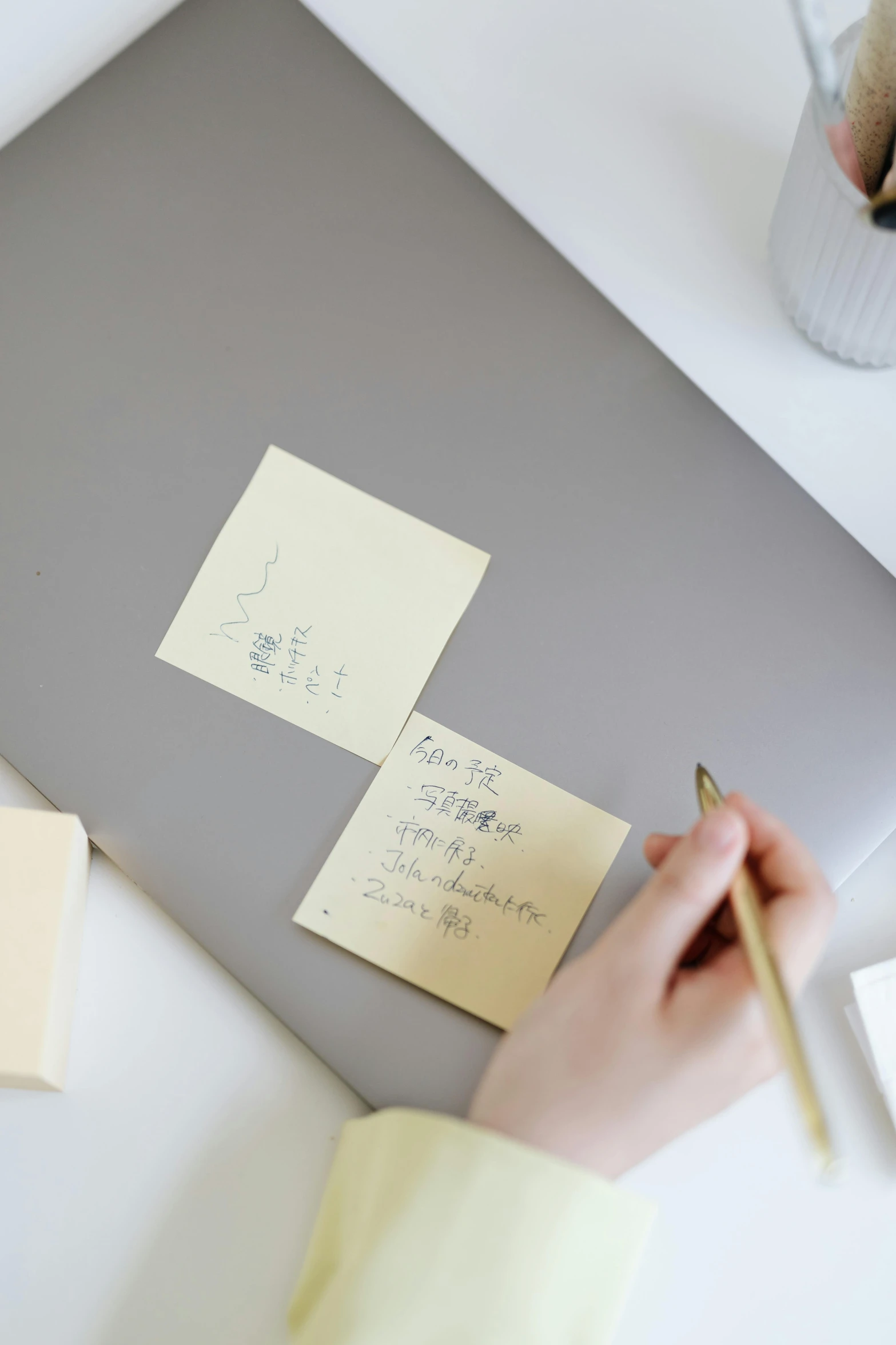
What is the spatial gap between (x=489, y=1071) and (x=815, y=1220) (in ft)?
0.71

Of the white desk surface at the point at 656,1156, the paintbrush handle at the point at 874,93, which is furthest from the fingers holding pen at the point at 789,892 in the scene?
the paintbrush handle at the point at 874,93

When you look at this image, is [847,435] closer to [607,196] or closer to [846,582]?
[846,582]

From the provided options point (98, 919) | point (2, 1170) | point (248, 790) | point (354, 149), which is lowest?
point (2, 1170)

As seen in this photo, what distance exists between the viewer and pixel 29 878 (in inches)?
21.0

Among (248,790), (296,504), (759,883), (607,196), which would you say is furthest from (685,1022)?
(607,196)

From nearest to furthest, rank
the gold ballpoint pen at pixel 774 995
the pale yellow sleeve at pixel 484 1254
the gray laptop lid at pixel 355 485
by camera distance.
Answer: the gold ballpoint pen at pixel 774 995 → the pale yellow sleeve at pixel 484 1254 → the gray laptop lid at pixel 355 485

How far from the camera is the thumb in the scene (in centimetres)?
46

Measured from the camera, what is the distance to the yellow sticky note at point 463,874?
550 millimetres

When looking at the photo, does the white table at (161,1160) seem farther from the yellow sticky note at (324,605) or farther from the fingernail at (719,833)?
the fingernail at (719,833)

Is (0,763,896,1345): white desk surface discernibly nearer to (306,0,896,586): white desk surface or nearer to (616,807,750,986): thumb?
(616,807,750,986): thumb

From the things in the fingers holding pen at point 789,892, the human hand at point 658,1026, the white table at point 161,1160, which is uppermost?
the fingers holding pen at point 789,892

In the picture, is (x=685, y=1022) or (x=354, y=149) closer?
(x=685, y=1022)

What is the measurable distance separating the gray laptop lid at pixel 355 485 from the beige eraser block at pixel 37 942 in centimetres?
4

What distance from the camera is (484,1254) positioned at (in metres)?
0.46
